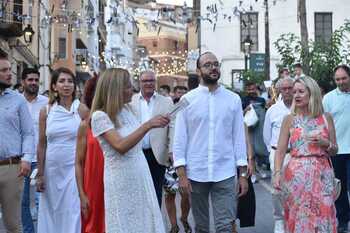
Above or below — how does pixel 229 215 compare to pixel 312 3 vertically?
below

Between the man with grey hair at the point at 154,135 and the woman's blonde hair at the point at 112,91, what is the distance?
2.79 meters

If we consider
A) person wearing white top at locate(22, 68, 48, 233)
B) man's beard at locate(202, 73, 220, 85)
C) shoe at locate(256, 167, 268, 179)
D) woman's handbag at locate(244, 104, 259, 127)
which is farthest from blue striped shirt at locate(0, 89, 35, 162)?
shoe at locate(256, 167, 268, 179)

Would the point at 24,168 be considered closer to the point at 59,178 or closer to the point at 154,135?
the point at 59,178

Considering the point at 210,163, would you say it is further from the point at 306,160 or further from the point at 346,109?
the point at 346,109

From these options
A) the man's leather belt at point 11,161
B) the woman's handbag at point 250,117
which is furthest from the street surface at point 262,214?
the man's leather belt at point 11,161

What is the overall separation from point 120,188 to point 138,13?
2702cm

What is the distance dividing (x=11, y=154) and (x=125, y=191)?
189 cm

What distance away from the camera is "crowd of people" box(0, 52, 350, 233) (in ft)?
16.0

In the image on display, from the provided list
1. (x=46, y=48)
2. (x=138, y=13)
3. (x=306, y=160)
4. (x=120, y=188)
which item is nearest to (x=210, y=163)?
(x=306, y=160)

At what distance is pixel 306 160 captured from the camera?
6117 mm

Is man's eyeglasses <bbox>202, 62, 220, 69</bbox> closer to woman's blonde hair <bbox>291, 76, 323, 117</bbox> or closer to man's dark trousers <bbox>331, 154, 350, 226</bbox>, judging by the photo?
woman's blonde hair <bbox>291, 76, 323, 117</bbox>

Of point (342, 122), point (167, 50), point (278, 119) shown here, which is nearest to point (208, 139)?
point (278, 119)

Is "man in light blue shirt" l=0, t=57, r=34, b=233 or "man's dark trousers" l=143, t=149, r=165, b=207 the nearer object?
"man in light blue shirt" l=0, t=57, r=34, b=233

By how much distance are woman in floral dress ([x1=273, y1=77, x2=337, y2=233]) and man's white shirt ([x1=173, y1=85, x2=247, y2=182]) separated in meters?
0.44
